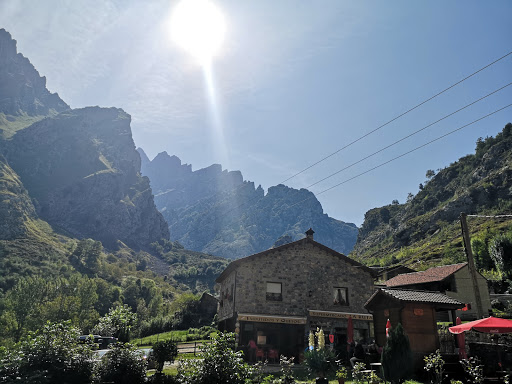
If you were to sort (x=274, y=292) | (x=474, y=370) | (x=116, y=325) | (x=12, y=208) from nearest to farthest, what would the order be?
(x=474, y=370), (x=274, y=292), (x=116, y=325), (x=12, y=208)

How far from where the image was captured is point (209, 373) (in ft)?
33.3

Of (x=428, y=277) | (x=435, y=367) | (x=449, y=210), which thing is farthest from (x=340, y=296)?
(x=449, y=210)

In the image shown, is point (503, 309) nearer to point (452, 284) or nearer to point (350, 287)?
point (452, 284)

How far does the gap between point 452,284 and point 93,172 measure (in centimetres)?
17583

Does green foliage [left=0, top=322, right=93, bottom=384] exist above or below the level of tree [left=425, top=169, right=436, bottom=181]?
below

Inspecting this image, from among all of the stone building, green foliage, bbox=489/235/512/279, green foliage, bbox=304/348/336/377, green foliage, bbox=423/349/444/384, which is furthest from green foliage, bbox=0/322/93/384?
green foliage, bbox=489/235/512/279

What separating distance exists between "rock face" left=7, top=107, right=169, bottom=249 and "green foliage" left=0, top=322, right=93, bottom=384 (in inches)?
6336

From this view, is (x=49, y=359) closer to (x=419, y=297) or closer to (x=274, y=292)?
(x=419, y=297)

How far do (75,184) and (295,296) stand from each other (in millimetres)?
169873

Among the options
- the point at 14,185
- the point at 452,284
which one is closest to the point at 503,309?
the point at 452,284

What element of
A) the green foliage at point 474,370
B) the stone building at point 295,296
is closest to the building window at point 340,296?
the stone building at point 295,296

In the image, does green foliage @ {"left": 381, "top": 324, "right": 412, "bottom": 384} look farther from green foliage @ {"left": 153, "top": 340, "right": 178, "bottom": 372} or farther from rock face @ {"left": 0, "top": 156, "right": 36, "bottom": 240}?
rock face @ {"left": 0, "top": 156, "right": 36, "bottom": 240}

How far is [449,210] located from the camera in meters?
104

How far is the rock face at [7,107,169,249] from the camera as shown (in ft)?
544
